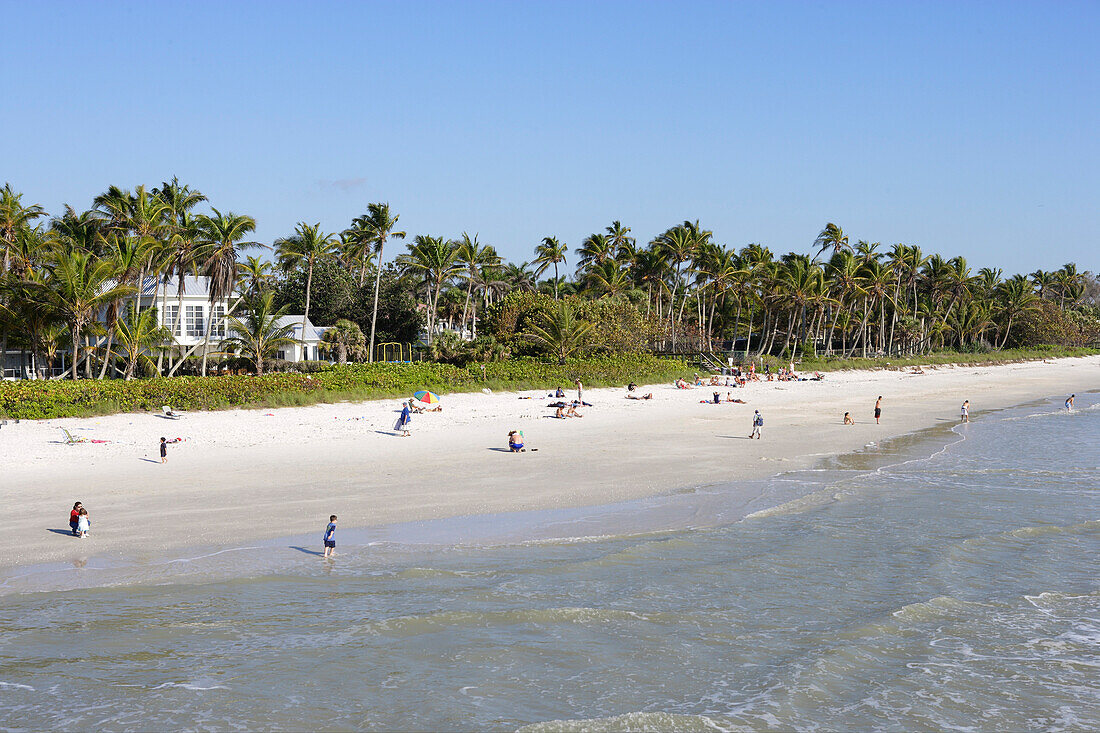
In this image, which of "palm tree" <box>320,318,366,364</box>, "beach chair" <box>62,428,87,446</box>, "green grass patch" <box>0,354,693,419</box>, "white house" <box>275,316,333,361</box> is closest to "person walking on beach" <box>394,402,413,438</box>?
"green grass patch" <box>0,354,693,419</box>

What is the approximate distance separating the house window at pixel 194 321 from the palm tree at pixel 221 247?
8727 millimetres

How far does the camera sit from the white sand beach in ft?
55.4

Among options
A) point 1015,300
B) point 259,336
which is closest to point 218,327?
point 259,336

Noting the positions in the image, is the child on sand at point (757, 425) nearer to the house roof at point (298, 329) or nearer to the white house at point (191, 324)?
the white house at point (191, 324)

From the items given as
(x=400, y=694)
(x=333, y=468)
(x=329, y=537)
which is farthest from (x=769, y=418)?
(x=400, y=694)

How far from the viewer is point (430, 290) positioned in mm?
64375

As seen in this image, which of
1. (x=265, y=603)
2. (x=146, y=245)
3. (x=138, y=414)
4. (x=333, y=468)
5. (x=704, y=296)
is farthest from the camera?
(x=704, y=296)

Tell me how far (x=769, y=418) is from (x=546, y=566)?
81.0 ft

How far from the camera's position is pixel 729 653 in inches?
436

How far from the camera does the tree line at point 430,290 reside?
38438 millimetres

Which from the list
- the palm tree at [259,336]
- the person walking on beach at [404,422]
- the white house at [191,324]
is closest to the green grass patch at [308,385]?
the palm tree at [259,336]

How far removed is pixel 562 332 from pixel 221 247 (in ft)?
62.8

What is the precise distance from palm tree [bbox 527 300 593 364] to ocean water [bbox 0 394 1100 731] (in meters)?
32.3

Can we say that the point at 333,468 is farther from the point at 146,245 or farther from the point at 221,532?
the point at 146,245
